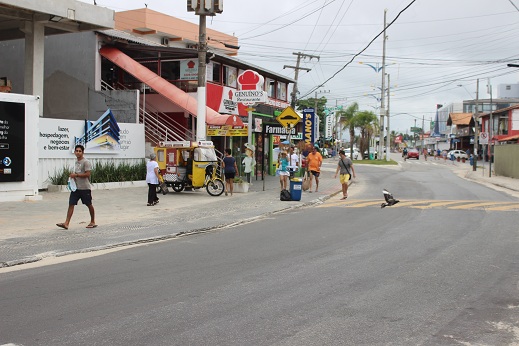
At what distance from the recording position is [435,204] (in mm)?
17531

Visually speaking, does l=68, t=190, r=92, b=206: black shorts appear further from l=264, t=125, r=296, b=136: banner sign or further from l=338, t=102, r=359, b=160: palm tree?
l=338, t=102, r=359, b=160: palm tree

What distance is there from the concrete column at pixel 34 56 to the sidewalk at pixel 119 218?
4717mm

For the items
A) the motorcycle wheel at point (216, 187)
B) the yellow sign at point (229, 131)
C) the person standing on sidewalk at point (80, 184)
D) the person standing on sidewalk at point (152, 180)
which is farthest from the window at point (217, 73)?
the person standing on sidewalk at point (80, 184)

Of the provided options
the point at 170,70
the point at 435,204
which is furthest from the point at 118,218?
the point at 170,70

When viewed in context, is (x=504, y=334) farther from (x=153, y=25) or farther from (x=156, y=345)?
(x=153, y=25)

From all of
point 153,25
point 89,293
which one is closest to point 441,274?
point 89,293

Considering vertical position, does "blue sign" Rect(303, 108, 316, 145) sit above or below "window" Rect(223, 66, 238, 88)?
→ below

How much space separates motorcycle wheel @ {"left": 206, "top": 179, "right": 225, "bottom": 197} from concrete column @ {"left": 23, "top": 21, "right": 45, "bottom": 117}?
778 centimetres

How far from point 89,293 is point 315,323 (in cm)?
297

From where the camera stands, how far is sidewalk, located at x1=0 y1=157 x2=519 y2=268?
1035 cm

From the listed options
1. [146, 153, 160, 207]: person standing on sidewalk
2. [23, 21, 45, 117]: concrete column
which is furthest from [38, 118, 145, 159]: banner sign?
[146, 153, 160, 207]: person standing on sidewalk

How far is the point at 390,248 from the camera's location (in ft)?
32.0

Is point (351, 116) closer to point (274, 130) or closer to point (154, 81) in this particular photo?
point (274, 130)

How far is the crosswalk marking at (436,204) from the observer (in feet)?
54.5
